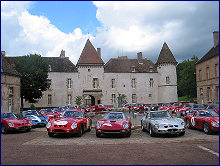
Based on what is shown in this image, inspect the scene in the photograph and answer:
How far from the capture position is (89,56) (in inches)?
2026

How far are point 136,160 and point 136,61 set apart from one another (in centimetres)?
5121

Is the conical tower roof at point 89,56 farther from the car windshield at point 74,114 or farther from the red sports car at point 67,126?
the red sports car at point 67,126

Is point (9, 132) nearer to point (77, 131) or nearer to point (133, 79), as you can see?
point (77, 131)

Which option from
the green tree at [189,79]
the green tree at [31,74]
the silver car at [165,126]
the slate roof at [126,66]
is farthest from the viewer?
the green tree at [189,79]

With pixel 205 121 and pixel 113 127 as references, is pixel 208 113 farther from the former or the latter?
pixel 113 127

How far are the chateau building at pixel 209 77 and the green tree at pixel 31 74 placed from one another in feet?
94.6

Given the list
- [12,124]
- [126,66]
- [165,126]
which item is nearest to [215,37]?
[126,66]

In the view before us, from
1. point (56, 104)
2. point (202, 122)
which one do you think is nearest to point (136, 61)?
point (56, 104)

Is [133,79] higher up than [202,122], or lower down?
higher up

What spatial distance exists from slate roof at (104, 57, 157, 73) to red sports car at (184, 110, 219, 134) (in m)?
39.1

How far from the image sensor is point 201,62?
41250mm

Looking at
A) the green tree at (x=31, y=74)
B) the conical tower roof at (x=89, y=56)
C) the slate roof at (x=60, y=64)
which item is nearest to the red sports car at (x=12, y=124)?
the green tree at (x=31, y=74)

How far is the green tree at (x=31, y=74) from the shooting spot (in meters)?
39.2

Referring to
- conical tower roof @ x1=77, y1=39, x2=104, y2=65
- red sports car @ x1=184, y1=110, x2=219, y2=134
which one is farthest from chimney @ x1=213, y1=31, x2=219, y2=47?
red sports car @ x1=184, y1=110, x2=219, y2=134
